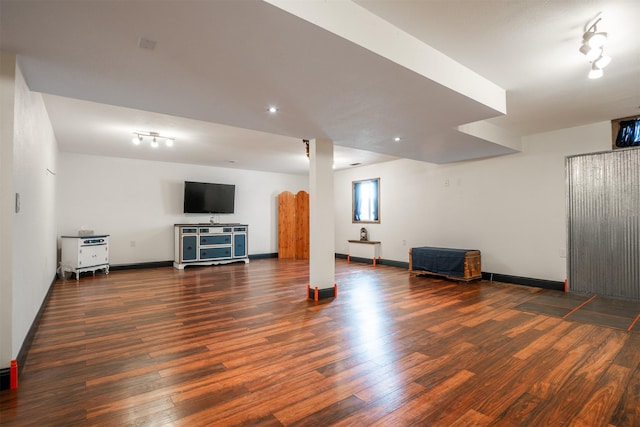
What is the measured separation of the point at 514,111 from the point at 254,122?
11.3 ft

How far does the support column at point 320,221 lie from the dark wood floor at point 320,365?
0.30m

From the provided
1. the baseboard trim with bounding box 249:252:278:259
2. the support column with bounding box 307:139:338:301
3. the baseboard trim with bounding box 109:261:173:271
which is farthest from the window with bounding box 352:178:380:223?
the baseboard trim with bounding box 109:261:173:271

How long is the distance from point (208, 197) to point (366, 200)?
4.23m

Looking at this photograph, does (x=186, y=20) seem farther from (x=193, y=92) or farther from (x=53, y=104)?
(x=53, y=104)

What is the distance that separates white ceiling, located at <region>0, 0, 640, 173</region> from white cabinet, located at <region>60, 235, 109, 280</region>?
2.77 m

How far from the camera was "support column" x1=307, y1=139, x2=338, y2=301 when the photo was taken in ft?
14.5

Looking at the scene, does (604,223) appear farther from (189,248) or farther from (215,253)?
(189,248)

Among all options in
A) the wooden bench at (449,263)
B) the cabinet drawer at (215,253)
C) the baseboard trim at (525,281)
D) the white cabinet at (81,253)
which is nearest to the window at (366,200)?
the wooden bench at (449,263)

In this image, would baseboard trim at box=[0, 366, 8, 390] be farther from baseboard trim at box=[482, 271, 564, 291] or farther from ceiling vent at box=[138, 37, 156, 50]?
baseboard trim at box=[482, 271, 564, 291]

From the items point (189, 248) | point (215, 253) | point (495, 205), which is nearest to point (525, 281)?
point (495, 205)

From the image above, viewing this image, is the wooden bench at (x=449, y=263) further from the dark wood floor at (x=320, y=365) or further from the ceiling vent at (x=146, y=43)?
the ceiling vent at (x=146, y=43)

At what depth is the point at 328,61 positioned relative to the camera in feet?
7.38

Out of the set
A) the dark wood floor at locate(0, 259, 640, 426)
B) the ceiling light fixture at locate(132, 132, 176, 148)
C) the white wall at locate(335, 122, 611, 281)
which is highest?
the ceiling light fixture at locate(132, 132, 176, 148)

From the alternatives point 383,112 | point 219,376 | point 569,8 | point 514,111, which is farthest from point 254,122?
point 514,111
